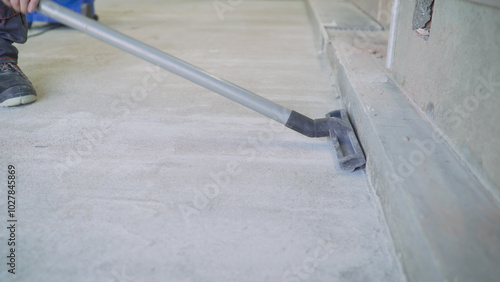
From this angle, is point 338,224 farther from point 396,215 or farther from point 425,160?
point 425,160

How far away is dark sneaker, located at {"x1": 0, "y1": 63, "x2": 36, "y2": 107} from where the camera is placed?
144cm

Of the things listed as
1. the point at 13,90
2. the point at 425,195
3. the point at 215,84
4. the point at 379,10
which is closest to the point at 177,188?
the point at 215,84

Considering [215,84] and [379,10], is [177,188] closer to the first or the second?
[215,84]

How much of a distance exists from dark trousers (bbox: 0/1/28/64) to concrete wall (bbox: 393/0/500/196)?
1.50m

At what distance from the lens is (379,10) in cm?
239

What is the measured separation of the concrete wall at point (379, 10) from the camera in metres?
2.19

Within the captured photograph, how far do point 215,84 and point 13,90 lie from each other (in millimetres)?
843

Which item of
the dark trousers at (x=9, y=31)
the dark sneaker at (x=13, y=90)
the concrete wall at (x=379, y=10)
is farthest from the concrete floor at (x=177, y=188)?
the concrete wall at (x=379, y=10)

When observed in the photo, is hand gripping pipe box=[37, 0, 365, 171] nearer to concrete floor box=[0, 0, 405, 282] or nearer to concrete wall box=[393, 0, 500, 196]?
concrete floor box=[0, 0, 405, 282]

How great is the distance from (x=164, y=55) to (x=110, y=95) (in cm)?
60

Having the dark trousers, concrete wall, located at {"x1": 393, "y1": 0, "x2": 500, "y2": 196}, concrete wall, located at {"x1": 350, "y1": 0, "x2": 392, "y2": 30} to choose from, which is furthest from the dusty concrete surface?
the dark trousers

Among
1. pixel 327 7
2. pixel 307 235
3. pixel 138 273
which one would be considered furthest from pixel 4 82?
pixel 327 7

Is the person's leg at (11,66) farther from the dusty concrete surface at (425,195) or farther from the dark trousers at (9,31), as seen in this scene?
the dusty concrete surface at (425,195)

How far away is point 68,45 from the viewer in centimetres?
248
